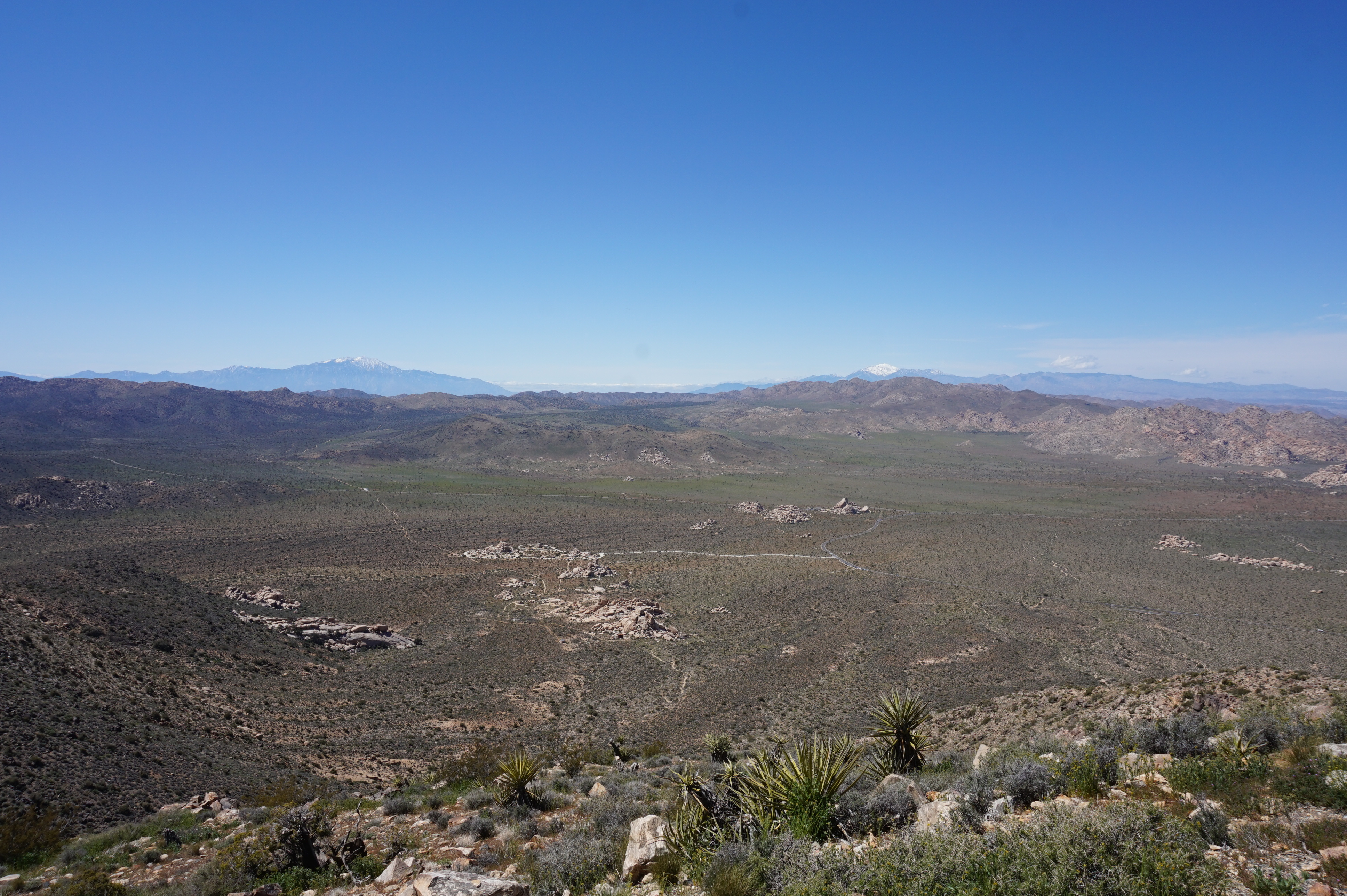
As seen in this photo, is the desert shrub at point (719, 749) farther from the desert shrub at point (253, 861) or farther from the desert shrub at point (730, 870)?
the desert shrub at point (253, 861)

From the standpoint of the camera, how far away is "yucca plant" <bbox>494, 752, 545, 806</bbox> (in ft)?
34.5

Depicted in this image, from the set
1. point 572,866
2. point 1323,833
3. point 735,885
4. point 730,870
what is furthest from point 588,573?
point 1323,833

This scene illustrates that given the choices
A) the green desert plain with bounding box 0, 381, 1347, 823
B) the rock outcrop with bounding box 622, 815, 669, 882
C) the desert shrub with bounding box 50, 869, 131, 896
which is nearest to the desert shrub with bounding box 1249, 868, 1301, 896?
the rock outcrop with bounding box 622, 815, 669, 882

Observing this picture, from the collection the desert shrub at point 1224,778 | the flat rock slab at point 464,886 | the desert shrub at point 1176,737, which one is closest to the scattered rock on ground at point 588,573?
the desert shrub at point 1176,737

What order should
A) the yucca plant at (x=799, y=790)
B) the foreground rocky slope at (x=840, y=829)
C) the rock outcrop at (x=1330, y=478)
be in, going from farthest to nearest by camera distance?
the rock outcrop at (x=1330, y=478)
the yucca plant at (x=799, y=790)
the foreground rocky slope at (x=840, y=829)

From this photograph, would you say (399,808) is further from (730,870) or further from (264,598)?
(264,598)

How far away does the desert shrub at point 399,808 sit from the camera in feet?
35.0

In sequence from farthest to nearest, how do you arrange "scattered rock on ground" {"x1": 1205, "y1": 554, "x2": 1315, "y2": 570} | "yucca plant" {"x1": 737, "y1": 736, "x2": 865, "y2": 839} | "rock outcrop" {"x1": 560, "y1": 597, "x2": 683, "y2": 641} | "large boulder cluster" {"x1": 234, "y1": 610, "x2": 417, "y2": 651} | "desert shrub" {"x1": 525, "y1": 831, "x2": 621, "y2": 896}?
"scattered rock on ground" {"x1": 1205, "y1": 554, "x2": 1315, "y2": 570} → "rock outcrop" {"x1": 560, "y1": 597, "x2": 683, "y2": 641} → "large boulder cluster" {"x1": 234, "y1": 610, "x2": 417, "y2": 651} → "desert shrub" {"x1": 525, "y1": 831, "x2": 621, "y2": 896} → "yucca plant" {"x1": 737, "y1": 736, "x2": 865, "y2": 839}

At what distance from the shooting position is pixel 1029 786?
7.21 m

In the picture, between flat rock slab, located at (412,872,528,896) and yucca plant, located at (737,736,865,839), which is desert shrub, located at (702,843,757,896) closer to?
yucca plant, located at (737,736,865,839)

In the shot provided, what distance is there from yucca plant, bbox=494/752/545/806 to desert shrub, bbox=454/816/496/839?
0.90 meters

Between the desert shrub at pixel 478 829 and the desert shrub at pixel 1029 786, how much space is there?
7416mm

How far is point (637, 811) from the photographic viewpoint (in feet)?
30.3

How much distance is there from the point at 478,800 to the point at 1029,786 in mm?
8851
